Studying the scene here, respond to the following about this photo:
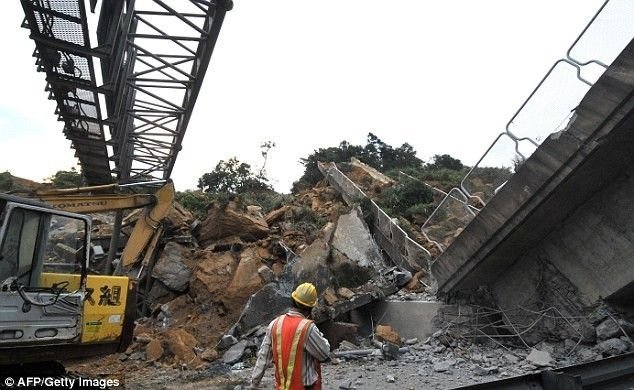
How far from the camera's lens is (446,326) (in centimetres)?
807

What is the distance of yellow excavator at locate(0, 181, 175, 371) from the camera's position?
500 centimetres

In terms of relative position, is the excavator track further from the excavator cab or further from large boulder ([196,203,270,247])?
large boulder ([196,203,270,247])

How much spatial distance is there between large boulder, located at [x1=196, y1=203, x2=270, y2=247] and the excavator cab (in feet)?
20.3

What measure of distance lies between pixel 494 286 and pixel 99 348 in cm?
636

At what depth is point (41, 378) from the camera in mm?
5711

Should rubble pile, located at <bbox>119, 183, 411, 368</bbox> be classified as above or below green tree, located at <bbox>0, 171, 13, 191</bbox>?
below

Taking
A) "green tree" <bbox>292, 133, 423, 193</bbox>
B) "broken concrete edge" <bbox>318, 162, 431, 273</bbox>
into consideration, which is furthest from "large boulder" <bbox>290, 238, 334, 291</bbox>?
"green tree" <bbox>292, 133, 423, 193</bbox>

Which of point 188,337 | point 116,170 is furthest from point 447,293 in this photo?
point 116,170

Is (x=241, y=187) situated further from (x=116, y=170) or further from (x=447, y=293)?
(x=447, y=293)

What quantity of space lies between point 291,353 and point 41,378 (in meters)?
4.17

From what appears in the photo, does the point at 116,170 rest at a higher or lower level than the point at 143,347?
higher

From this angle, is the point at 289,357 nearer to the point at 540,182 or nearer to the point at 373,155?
the point at 540,182

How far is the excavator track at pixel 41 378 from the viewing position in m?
5.37

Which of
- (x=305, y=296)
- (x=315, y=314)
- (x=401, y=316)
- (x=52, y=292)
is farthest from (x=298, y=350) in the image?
(x=401, y=316)
